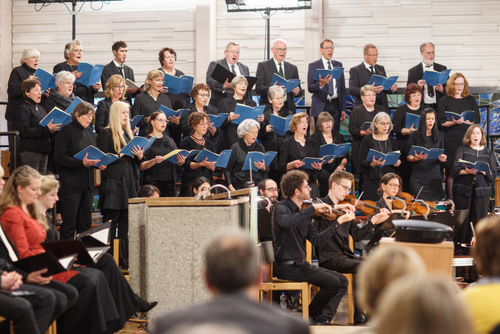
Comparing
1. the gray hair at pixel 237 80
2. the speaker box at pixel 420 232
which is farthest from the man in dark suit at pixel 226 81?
the speaker box at pixel 420 232

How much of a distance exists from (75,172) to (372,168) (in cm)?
302

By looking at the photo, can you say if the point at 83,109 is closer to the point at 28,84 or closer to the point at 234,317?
the point at 28,84

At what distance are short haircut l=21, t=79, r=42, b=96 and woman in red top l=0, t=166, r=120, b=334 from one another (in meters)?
2.40

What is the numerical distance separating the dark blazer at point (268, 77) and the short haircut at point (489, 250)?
595cm

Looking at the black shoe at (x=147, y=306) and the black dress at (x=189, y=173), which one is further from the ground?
the black dress at (x=189, y=173)

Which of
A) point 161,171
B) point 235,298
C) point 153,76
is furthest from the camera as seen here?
point 153,76

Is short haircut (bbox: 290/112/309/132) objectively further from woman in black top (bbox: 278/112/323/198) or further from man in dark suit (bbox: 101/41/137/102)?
man in dark suit (bbox: 101/41/137/102)

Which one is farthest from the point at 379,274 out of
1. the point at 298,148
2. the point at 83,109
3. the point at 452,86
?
the point at 452,86

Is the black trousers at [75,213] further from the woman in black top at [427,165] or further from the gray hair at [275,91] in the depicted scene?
the woman in black top at [427,165]

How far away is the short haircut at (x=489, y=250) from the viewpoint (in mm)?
2520

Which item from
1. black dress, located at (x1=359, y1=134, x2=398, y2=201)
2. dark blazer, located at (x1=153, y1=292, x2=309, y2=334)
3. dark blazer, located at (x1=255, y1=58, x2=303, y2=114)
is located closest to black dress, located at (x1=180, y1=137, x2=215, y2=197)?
dark blazer, located at (x1=255, y1=58, x2=303, y2=114)

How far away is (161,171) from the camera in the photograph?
272 inches

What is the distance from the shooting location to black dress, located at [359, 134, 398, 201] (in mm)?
7719

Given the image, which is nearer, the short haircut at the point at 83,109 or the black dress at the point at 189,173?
the short haircut at the point at 83,109
